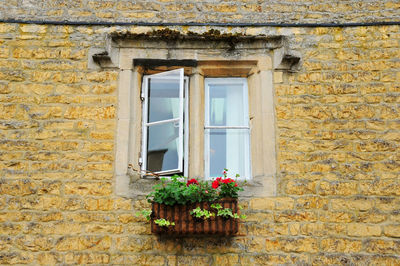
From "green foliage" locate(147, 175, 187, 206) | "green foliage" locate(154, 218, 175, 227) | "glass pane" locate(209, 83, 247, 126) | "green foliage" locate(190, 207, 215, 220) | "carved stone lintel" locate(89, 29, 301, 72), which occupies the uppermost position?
"carved stone lintel" locate(89, 29, 301, 72)

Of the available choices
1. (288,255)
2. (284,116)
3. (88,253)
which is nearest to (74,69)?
(88,253)

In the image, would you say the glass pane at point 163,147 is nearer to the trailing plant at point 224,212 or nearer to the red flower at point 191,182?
the red flower at point 191,182

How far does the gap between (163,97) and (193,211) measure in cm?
153

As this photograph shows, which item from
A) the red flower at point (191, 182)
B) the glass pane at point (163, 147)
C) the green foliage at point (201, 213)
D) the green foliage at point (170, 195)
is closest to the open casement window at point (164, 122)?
the glass pane at point (163, 147)

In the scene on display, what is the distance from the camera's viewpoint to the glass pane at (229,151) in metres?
5.26

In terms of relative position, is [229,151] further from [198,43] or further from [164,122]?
[198,43]

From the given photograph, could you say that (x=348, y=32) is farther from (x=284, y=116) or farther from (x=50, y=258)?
(x=50, y=258)

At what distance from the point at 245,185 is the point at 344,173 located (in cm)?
96

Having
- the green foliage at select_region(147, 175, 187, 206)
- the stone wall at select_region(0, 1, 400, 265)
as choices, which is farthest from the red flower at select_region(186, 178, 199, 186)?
the stone wall at select_region(0, 1, 400, 265)

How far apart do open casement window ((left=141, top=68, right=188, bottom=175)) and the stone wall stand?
0.41 m

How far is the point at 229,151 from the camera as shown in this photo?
5.33 metres

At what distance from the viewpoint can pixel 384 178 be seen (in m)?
4.89

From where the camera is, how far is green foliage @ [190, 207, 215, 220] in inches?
175

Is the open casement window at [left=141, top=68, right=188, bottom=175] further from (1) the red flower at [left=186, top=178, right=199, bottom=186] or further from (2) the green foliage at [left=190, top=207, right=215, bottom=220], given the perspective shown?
(2) the green foliage at [left=190, top=207, right=215, bottom=220]
